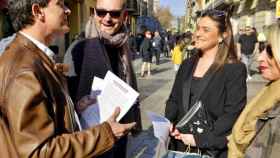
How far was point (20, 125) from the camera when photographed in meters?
1.61

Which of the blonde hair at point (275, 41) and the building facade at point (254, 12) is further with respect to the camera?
the building facade at point (254, 12)

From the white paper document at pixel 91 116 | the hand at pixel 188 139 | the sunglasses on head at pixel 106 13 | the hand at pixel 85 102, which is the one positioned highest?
the sunglasses on head at pixel 106 13

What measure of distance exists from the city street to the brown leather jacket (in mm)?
2550

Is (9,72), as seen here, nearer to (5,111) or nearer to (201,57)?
(5,111)

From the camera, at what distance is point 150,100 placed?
35.1 feet

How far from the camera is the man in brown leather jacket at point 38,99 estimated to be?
63.9 inches

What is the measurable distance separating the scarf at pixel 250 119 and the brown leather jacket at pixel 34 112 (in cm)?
96

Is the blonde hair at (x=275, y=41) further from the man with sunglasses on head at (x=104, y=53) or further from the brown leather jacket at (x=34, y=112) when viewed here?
the brown leather jacket at (x=34, y=112)

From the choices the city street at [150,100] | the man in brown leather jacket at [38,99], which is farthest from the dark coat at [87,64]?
the city street at [150,100]

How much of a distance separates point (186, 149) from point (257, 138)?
801 mm

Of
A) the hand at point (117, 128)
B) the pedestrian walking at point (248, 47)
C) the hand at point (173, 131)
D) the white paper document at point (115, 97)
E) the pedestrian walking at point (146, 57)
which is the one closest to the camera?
the hand at point (117, 128)

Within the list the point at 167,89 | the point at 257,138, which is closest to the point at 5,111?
the point at 257,138

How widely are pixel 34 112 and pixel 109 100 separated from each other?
0.66 metres

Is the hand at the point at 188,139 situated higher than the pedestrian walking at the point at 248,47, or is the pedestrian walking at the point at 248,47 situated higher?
the hand at the point at 188,139
